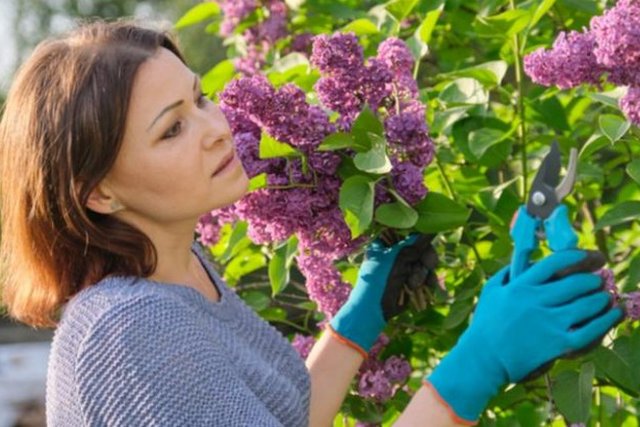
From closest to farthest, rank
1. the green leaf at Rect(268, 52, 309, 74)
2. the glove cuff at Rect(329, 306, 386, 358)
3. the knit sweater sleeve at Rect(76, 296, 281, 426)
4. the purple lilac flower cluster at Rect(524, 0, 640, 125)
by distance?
the knit sweater sleeve at Rect(76, 296, 281, 426)
the purple lilac flower cluster at Rect(524, 0, 640, 125)
the glove cuff at Rect(329, 306, 386, 358)
the green leaf at Rect(268, 52, 309, 74)

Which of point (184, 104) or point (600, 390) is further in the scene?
point (600, 390)

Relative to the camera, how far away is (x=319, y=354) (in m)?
2.22

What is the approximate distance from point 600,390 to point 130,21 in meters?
1.05

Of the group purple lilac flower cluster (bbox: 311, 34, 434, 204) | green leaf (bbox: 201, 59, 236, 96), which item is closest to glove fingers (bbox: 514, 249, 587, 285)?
purple lilac flower cluster (bbox: 311, 34, 434, 204)

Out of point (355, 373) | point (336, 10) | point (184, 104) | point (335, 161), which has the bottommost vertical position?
point (355, 373)

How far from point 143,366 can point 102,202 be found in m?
0.23

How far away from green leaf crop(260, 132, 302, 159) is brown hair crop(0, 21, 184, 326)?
0.58 feet

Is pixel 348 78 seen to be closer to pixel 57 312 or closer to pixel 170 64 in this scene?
pixel 170 64

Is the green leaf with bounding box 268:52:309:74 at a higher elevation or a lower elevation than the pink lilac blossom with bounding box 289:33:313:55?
higher

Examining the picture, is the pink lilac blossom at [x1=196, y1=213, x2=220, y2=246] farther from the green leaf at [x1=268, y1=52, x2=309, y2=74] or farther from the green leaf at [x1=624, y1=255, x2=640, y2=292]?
the green leaf at [x1=624, y1=255, x2=640, y2=292]

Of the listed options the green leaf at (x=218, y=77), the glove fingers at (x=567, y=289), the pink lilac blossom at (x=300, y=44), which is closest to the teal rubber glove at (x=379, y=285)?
the glove fingers at (x=567, y=289)

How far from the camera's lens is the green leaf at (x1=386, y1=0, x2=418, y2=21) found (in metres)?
2.32

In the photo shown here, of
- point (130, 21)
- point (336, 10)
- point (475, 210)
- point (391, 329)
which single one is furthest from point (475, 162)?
point (130, 21)

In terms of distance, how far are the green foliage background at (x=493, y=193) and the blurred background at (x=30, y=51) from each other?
40cm
